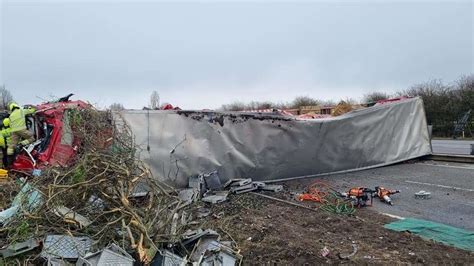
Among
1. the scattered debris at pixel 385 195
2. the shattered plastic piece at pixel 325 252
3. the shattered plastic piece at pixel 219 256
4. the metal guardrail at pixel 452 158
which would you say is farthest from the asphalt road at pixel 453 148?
the shattered plastic piece at pixel 219 256

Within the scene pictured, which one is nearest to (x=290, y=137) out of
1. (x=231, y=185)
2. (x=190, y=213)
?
(x=231, y=185)

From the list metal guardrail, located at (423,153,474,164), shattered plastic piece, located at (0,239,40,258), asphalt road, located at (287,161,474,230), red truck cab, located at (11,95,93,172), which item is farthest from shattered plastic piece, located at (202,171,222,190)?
metal guardrail, located at (423,153,474,164)

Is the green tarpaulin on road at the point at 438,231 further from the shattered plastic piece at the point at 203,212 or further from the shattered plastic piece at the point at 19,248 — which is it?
the shattered plastic piece at the point at 19,248

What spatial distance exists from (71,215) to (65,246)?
52cm

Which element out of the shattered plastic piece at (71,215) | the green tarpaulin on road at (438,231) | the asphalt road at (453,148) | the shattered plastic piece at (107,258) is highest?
the shattered plastic piece at (71,215)

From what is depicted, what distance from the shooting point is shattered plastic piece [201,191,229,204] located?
7262 mm

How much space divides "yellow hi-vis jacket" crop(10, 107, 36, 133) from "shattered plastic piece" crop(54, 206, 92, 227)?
5.05 metres

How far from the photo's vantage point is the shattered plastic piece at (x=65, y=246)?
13.1 feet

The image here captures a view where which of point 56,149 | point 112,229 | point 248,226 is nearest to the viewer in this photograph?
point 112,229

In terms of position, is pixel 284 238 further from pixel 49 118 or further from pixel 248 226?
pixel 49 118

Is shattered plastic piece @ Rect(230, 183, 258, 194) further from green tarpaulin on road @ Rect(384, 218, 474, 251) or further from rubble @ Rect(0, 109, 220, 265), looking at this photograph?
green tarpaulin on road @ Rect(384, 218, 474, 251)

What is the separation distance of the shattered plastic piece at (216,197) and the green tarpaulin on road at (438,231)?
116 inches

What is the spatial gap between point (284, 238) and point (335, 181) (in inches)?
185

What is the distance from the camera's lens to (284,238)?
5.12 meters
